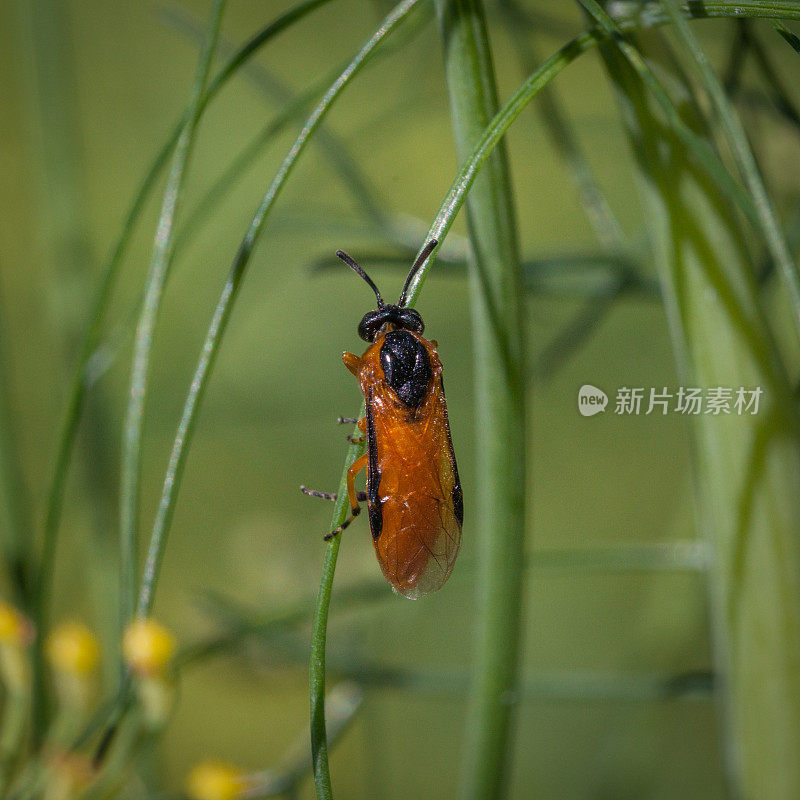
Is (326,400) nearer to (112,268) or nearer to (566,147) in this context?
(566,147)

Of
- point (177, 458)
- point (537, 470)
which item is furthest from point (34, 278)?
point (177, 458)

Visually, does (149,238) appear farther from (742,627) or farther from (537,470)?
(742,627)

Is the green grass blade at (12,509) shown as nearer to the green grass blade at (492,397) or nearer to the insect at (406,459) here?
the insect at (406,459)

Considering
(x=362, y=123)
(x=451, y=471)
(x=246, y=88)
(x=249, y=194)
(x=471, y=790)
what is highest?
(x=246, y=88)

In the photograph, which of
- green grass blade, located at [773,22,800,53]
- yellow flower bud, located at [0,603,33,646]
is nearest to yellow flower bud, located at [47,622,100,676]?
yellow flower bud, located at [0,603,33,646]

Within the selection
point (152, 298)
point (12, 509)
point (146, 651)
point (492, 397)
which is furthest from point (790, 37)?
point (12, 509)

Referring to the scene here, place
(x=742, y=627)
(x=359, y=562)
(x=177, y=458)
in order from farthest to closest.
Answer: (x=359, y=562), (x=742, y=627), (x=177, y=458)

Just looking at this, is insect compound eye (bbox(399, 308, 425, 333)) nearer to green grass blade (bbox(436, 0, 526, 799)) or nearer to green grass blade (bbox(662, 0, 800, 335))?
green grass blade (bbox(436, 0, 526, 799))

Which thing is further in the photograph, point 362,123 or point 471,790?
point 362,123
